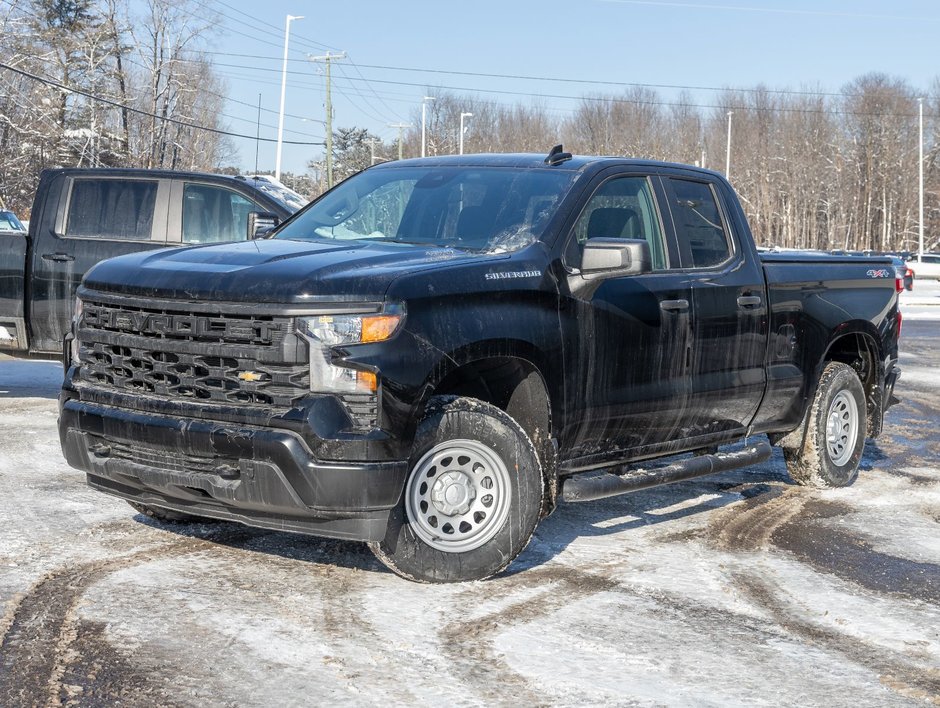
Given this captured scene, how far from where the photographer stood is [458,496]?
205 inches

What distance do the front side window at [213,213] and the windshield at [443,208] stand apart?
3.32 m

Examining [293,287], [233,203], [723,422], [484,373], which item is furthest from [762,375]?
[233,203]

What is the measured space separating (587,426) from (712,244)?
63.5 inches

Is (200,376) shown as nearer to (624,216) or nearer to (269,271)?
(269,271)

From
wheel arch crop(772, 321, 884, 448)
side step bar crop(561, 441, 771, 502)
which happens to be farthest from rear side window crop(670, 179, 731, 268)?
wheel arch crop(772, 321, 884, 448)

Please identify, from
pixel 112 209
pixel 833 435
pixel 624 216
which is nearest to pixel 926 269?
pixel 833 435

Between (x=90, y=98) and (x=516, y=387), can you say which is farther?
(x=90, y=98)

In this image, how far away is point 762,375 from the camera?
22.9 feet

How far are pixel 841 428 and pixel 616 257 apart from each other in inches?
124

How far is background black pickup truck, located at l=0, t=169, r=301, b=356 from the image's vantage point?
368 inches

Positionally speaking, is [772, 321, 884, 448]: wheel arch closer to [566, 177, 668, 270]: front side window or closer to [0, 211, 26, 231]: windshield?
[566, 177, 668, 270]: front side window

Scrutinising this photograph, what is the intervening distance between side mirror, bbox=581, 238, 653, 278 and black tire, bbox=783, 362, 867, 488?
2.57m

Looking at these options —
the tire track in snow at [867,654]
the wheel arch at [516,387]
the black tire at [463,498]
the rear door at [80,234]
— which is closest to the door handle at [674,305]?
the wheel arch at [516,387]

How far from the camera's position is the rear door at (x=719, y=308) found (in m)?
6.48
